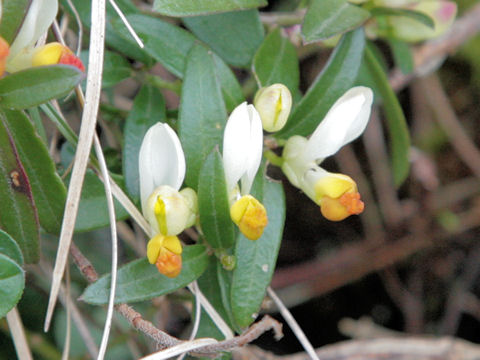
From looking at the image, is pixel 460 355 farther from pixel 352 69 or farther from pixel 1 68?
pixel 1 68

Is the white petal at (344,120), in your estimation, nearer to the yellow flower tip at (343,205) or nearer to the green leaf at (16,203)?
the yellow flower tip at (343,205)

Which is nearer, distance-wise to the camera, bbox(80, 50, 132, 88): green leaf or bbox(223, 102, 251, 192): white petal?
bbox(223, 102, 251, 192): white petal

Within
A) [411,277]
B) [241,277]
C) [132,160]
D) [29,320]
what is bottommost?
[411,277]

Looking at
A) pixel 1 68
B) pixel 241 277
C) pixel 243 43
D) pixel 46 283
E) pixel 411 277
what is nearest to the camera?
pixel 1 68

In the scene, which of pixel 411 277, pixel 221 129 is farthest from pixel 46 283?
pixel 411 277

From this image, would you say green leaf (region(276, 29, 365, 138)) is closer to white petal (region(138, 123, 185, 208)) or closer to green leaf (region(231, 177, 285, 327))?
green leaf (region(231, 177, 285, 327))

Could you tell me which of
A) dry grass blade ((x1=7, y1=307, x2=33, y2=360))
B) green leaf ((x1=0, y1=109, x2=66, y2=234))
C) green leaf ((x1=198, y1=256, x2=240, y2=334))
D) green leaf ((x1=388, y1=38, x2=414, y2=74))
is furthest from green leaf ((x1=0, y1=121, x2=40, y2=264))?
green leaf ((x1=388, y1=38, x2=414, y2=74))

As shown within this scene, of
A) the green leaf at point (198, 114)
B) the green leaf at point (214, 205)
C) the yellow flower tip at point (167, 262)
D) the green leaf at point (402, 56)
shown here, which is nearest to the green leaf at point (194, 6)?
the green leaf at point (198, 114)

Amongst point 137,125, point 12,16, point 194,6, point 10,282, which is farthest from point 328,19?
point 10,282
